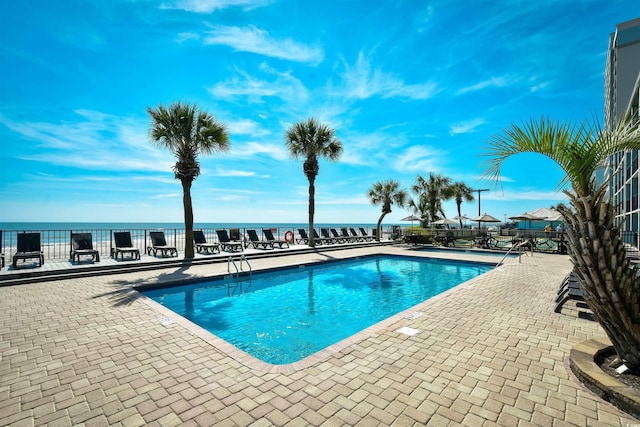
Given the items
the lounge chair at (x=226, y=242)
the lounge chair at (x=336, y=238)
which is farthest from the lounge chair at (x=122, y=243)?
the lounge chair at (x=336, y=238)

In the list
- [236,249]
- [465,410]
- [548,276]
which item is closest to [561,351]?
[465,410]

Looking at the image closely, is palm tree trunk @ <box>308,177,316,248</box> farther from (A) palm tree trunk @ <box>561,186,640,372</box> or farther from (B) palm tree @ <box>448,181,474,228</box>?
(B) palm tree @ <box>448,181,474,228</box>

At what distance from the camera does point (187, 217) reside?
38.0 ft

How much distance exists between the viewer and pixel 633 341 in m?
2.58

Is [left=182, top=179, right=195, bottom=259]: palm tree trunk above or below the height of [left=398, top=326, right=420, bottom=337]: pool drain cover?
above

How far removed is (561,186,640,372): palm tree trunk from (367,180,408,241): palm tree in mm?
20181

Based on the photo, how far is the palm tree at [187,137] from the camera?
1084 centimetres

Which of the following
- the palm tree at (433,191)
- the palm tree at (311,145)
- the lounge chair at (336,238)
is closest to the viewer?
the palm tree at (311,145)

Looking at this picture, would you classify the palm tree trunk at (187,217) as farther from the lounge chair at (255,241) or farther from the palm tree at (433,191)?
the palm tree at (433,191)

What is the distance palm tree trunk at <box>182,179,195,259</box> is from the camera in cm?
1145

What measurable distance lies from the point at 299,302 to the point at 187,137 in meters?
8.56

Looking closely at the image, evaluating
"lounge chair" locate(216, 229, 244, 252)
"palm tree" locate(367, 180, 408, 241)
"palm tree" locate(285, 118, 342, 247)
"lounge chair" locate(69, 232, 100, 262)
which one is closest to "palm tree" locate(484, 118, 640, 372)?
"lounge chair" locate(69, 232, 100, 262)

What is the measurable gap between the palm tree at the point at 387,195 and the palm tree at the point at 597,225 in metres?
20.1

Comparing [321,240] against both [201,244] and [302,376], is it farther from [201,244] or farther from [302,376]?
[302,376]
